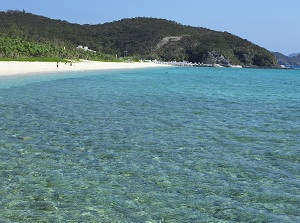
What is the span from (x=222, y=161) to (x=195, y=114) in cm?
1005

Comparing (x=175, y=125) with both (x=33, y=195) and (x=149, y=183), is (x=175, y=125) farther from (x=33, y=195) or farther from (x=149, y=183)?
(x=33, y=195)

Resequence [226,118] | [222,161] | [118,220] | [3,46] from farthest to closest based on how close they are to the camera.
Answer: [3,46] < [226,118] < [222,161] < [118,220]

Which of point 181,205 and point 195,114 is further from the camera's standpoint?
point 195,114

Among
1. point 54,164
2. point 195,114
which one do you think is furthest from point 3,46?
→ point 54,164

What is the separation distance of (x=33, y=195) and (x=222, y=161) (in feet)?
18.6

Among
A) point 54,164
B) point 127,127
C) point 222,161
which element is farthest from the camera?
point 127,127

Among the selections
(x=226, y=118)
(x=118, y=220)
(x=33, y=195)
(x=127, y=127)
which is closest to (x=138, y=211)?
(x=118, y=220)

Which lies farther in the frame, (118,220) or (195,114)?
(195,114)

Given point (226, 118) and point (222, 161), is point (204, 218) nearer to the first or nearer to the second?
point (222, 161)

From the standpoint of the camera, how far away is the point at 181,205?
8.39m

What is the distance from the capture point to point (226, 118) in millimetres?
20453

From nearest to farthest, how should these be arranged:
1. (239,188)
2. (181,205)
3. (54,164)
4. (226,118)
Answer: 1. (181,205)
2. (239,188)
3. (54,164)
4. (226,118)

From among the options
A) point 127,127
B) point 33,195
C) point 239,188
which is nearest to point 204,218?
point 239,188

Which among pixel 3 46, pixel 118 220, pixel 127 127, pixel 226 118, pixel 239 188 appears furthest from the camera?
pixel 3 46
